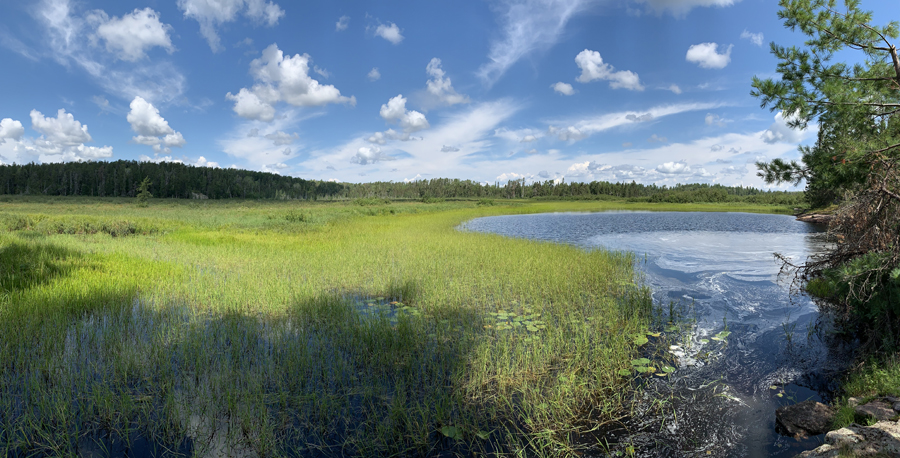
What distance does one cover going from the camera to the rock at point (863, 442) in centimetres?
336

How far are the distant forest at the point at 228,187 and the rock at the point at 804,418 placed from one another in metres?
93.7

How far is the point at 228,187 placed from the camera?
141875 millimetres

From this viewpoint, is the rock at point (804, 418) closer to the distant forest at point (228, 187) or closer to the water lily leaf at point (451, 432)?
the water lily leaf at point (451, 432)

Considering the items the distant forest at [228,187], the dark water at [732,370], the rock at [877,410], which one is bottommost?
the dark water at [732,370]

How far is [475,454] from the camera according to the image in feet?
13.7

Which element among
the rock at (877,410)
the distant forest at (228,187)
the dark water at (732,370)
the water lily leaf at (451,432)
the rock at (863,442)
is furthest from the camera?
the distant forest at (228,187)

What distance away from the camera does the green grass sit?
4.40m

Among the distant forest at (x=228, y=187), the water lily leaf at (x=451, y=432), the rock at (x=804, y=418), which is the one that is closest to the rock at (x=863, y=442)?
the rock at (x=804, y=418)

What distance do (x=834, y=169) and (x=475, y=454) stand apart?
8.74 metres

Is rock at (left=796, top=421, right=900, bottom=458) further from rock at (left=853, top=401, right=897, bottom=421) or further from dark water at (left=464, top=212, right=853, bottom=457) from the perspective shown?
dark water at (left=464, top=212, right=853, bottom=457)

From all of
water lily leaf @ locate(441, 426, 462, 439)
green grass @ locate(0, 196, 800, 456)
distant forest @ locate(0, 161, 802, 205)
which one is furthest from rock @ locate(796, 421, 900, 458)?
distant forest @ locate(0, 161, 802, 205)

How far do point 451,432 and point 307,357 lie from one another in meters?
2.90

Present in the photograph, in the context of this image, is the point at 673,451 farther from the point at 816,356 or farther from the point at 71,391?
the point at 71,391

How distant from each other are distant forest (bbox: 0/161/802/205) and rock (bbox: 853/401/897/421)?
94.2m
